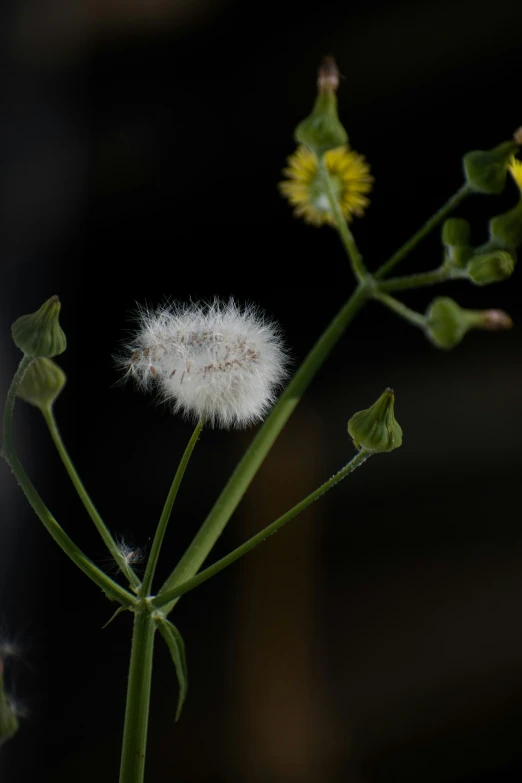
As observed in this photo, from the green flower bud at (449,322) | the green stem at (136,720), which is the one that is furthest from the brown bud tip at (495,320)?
the green stem at (136,720)

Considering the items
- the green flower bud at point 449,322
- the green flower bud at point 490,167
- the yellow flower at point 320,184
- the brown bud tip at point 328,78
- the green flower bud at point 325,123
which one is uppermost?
the yellow flower at point 320,184

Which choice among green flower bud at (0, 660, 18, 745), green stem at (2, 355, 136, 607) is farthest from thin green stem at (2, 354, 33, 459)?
green flower bud at (0, 660, 18, 745)

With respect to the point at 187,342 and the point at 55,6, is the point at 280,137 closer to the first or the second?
the point at 55,6

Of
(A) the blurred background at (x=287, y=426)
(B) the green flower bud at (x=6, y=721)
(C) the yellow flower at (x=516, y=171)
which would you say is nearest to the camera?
(B) the green flower bud at (x=6, y=721)

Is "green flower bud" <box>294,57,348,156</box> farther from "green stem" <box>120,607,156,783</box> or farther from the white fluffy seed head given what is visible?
"green stem" <box>120,607,156,783</box>

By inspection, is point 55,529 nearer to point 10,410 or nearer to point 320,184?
point 10,410

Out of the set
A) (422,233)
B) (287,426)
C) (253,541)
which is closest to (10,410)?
(253,541)

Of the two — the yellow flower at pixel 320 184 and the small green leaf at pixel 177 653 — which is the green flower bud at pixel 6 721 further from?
the yellow flower at pixel 320 184
